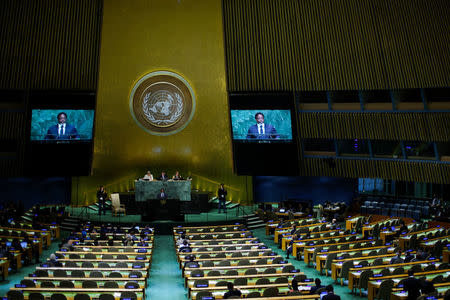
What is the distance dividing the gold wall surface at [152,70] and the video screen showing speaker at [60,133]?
7.85 ft

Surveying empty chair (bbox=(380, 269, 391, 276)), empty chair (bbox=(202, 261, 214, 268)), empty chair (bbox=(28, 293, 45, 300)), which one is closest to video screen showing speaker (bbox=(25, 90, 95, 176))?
empty chair (bbox=(202, 261, 214, 268))

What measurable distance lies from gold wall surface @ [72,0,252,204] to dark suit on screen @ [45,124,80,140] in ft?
8.42

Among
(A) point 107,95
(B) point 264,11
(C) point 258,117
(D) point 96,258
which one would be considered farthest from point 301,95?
(D) point 96,258

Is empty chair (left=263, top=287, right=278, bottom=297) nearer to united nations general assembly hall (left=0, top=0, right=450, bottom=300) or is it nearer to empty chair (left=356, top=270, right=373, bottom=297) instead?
empty chair (left=356, top=270, right=373, bottom=297)

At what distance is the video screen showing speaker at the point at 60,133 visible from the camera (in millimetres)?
24297

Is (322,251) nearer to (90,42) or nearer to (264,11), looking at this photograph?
(264,11)

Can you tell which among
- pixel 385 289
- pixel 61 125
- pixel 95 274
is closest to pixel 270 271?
pixel 385 289

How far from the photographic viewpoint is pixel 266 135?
2520 cm

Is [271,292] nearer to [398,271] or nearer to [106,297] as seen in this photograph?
[106,297]

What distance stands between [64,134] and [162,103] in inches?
217

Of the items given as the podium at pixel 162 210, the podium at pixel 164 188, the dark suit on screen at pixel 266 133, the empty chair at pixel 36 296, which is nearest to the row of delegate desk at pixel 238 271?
the empty chair at pixel 36 296

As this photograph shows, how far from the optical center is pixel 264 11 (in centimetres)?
2459

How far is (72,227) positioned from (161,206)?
4.12m

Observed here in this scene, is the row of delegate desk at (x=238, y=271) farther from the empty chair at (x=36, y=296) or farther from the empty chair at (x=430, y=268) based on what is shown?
the empty chair at (x=430, y=268)
